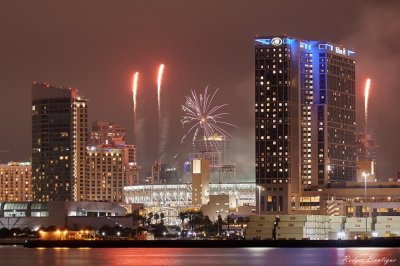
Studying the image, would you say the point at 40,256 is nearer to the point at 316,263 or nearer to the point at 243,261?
the point at 243,261

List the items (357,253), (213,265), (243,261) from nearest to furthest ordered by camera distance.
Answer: (213,265)
(243,261)
(357,253)

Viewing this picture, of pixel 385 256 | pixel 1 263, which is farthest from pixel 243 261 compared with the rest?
pixel 1 263

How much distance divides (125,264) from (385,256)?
115ft

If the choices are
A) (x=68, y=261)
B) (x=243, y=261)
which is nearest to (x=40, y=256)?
(x=68, y=261)

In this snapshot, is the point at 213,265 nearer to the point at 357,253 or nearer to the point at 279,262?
the point at 279,262

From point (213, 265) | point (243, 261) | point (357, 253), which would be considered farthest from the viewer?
point (357, 253)

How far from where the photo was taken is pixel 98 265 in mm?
157500

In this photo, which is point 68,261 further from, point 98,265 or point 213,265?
point 213,265

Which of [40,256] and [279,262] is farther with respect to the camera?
[40,256]

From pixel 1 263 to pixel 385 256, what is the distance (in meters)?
50.4

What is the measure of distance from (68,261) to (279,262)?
91.0ft

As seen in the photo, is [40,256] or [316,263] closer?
[316,263]

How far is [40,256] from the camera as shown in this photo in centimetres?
18250

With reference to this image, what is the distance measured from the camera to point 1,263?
16200cm
